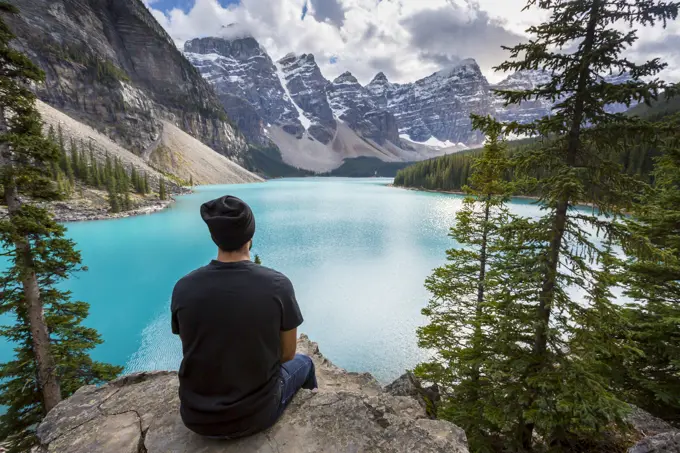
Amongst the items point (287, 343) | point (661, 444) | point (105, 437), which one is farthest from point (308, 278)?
point (661, 444)

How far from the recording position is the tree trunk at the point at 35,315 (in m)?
5.76

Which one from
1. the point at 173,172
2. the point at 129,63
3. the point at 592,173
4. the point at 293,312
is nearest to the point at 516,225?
the point at 592,173

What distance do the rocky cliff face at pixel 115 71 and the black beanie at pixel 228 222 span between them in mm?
115989

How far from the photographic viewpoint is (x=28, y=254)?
5.89 m

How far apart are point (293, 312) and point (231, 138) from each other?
197 metres

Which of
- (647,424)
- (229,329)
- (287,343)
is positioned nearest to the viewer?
(229,329)

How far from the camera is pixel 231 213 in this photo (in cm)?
242

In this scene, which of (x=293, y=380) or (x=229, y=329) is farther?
(x=293, y=380)

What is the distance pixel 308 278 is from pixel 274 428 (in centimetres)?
1740

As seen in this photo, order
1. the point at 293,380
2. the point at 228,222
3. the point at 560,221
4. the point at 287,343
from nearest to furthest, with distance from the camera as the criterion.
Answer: the point at 228,222
the point at 287,343
the point at 293,380
the point at 560,221

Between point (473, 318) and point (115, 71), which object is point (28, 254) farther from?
point (115, 71)

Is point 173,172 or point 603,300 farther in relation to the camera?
point 173,172

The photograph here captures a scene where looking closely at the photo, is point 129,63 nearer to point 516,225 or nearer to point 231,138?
point 231,138

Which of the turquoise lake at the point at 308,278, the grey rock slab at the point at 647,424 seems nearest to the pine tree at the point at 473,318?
the grey rock slab at the point at 647,424
